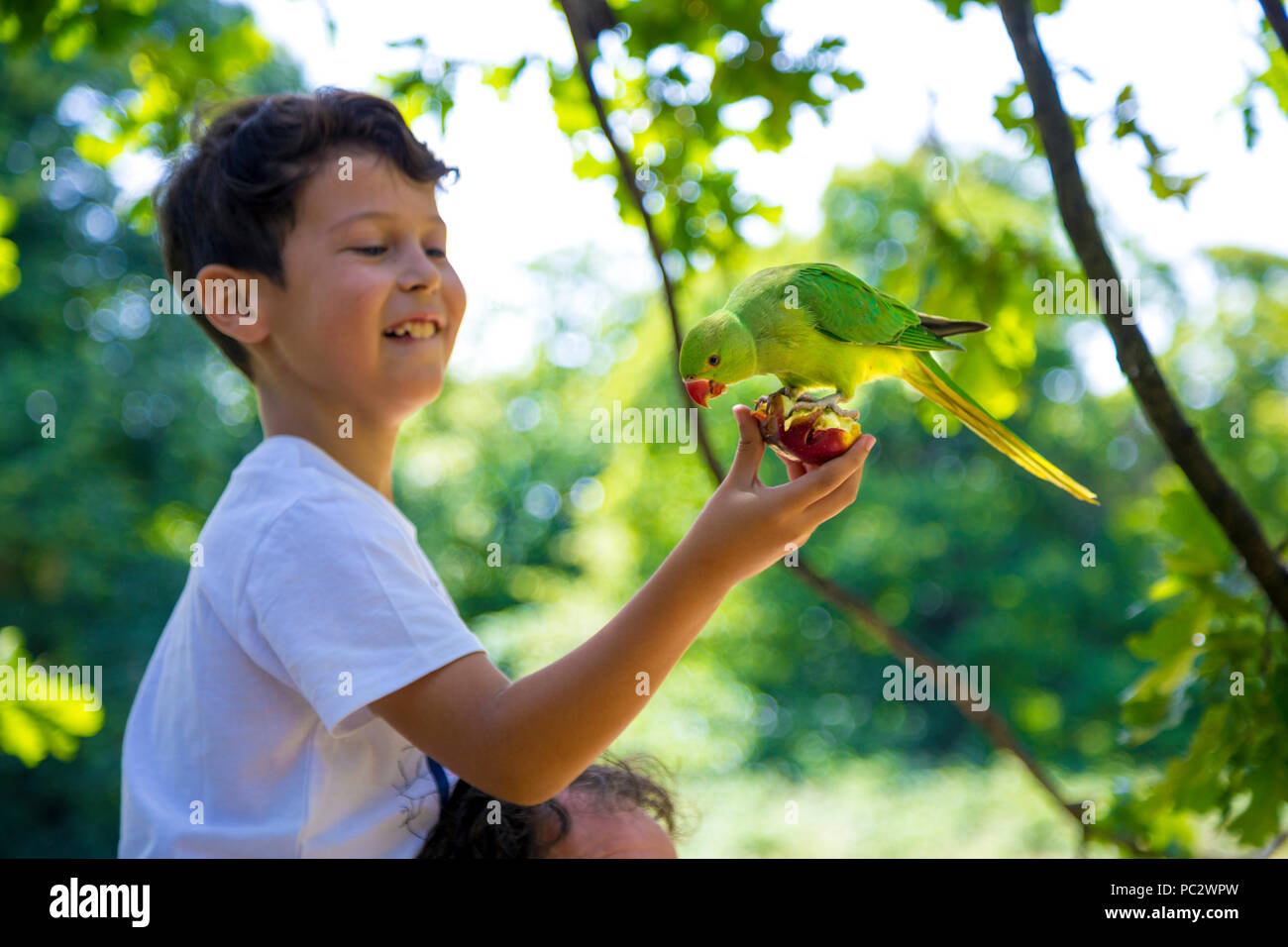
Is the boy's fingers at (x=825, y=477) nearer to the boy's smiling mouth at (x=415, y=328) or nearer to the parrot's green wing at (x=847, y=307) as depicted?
the parrot's green wing at (x=847, y=307)

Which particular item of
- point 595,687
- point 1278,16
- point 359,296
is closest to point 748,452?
point 595,687

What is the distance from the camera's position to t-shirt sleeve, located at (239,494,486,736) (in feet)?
3.80

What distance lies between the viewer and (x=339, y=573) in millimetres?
1224

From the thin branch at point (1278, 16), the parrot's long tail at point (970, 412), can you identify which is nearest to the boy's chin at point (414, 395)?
the parrot's long tail at point (970, 412)

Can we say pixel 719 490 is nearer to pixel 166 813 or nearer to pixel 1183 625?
pixel 166 813

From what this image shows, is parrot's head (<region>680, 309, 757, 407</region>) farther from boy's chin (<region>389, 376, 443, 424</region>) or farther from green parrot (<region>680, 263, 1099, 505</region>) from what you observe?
boy's chin (<region>389, 376, 443, 424</region>)

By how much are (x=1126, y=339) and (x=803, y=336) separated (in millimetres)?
598

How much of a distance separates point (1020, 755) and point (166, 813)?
1459 mm

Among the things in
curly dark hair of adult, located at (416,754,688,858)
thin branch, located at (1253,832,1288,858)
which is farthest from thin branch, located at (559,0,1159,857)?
curly dark hair of adult, located at (416,754,688,858)

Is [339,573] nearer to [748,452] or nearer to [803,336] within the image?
[748,452]

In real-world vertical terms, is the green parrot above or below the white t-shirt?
above

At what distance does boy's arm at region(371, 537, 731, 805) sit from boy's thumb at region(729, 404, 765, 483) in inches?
4.4
